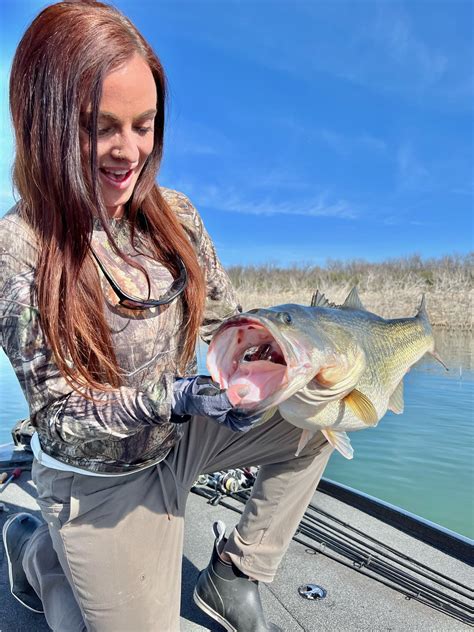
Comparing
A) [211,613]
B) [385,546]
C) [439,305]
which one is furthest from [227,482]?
[439,305]

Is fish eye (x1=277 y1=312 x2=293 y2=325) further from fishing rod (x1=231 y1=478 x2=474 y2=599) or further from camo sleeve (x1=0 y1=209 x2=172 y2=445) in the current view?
fishing rod (x1=231 y1=478 x2=474 y2=599)

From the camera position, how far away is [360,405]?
1862 mm

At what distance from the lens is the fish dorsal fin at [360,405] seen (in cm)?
185

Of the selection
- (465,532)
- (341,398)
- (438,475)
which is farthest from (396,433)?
(341,398)

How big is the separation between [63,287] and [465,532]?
4052mm

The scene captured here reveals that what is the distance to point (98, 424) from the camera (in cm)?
161

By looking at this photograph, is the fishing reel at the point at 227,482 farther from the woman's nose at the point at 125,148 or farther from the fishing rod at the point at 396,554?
the woman's nose at the point at 125,148

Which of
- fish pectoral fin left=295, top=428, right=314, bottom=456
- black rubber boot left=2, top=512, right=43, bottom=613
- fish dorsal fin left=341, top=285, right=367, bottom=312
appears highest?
fish dorsal fin left=341, top=285, right=367, bottom=312

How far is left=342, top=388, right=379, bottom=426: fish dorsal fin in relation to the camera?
1854mm

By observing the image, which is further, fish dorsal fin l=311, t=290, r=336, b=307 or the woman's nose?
fish dorsal fin l=311, t=290, r=336, b=307

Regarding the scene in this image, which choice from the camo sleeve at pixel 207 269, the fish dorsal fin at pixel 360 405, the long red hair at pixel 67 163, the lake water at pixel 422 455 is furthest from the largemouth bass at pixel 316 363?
the lake water at pixel 422 455

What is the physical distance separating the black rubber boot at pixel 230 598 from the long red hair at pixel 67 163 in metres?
0.91

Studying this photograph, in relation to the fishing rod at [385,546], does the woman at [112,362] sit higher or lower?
higher

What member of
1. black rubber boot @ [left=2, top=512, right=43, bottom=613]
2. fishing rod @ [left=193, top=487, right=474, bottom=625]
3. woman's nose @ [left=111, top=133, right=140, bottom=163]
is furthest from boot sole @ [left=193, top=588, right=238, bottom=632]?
woman's nose @ [left=111, top=133, right=140, bottom=163]
